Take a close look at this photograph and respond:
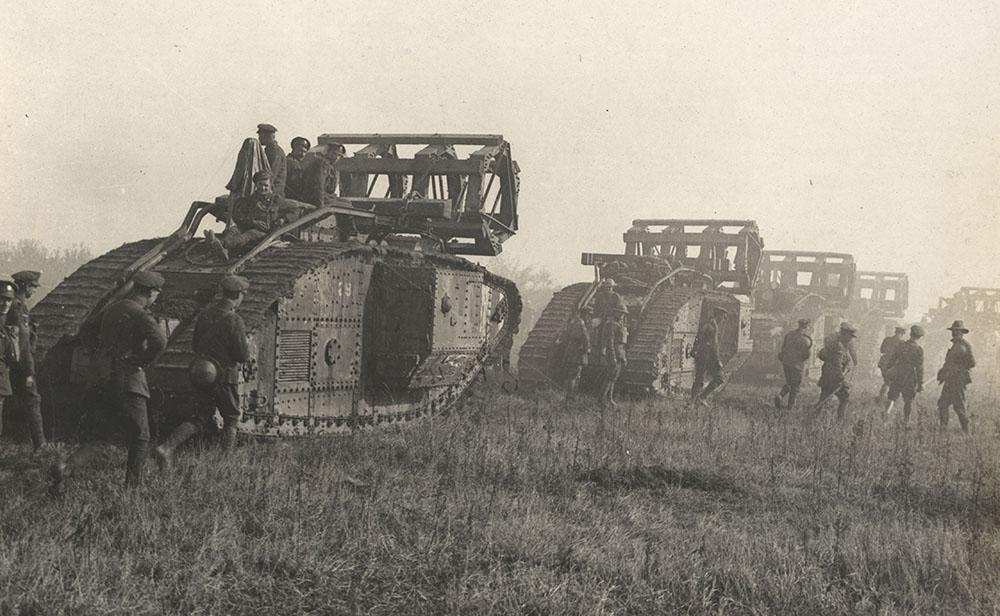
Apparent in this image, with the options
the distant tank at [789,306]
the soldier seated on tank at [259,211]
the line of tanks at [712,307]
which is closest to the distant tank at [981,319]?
the line of tanks at [712,307]

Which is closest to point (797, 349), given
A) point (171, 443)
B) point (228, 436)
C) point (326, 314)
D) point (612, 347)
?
point (612, 347)

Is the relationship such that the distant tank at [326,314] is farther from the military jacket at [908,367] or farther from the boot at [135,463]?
the military jacket at [908,367]

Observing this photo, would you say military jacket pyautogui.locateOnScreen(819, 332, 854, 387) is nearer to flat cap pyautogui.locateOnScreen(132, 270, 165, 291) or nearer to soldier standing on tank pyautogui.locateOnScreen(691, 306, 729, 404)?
soldier standing on tank pyautogui.locateOnScreen(691, 306, 729, 404)

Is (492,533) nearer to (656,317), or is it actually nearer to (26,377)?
(26,377)

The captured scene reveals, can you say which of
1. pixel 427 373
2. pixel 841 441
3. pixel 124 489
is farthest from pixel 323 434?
pixel 841 441

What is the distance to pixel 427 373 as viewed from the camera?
31.5 feet

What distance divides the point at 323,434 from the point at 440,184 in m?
5.87

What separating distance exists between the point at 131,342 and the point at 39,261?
36685 millimetres

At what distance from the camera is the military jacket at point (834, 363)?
48.1ft

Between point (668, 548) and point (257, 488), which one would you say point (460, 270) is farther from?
point (668, 548)

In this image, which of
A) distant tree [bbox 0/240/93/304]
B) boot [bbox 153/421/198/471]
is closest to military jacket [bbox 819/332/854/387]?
boot [bbox 153/421/198/471]

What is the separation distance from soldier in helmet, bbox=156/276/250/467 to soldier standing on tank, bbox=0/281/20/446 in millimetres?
1526

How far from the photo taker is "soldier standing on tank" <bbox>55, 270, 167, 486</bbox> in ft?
19.9

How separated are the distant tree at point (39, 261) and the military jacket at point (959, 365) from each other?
33929 millimetres
